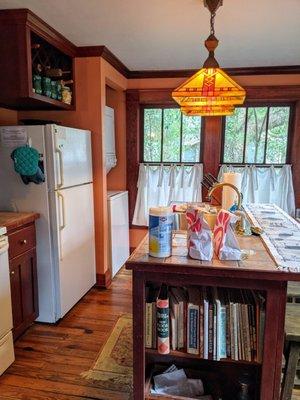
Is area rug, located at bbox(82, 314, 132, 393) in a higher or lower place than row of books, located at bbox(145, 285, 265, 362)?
lower

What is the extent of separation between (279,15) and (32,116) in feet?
7.54

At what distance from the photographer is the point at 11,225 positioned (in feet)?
6.97

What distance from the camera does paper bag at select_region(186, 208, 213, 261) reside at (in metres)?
1.35

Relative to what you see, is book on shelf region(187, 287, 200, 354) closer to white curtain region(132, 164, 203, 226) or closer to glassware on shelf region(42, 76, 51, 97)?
glassware on shelf region(42, 76, 51, 97)

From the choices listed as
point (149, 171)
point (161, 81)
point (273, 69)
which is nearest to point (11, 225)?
point (149, 171)

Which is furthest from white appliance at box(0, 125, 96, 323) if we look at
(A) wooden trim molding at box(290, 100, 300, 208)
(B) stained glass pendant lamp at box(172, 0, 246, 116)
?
(A) wooden trim molding at box(290, 100, 300, 208)

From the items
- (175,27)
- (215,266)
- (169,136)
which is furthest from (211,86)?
(169,136)

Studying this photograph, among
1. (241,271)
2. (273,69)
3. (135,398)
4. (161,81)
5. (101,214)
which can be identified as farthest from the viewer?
(161,81)

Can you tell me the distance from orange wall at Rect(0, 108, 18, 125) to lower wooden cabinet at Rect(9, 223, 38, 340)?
48.9 inches

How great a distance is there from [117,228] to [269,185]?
1.89 meters

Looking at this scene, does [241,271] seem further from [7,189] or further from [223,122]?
[223,122]

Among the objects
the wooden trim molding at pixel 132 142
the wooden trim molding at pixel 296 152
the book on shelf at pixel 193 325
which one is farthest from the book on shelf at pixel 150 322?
the wooden trim molding at pixel 296 152

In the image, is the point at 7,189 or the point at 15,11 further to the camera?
the point at 7,189

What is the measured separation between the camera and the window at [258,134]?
12.2 feet
